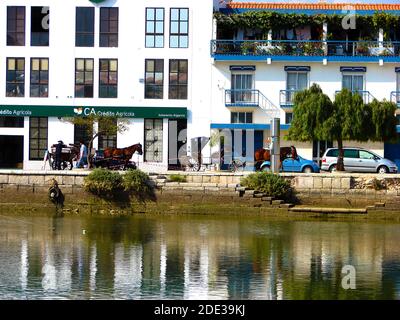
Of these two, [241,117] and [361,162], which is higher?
[241,117]

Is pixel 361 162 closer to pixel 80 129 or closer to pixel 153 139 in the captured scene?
pixel 153 139

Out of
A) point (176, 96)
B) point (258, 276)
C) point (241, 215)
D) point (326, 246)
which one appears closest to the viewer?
point (258, 276)

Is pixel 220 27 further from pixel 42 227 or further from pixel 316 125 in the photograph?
pixel 42 227

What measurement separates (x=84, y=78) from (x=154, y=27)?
4.43 metres

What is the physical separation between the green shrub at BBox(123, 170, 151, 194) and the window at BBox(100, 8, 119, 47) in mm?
16372

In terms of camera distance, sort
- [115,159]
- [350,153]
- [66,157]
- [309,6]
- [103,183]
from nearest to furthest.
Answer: [103,183]
[115,159]
[66,157]
[350,153]
[309,6]

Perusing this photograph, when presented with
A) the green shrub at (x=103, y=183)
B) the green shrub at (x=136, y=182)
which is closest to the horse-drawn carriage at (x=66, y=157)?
the green shrub at (x=103, y=183)

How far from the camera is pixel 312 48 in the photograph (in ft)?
169

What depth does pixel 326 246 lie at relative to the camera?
95.2 feet

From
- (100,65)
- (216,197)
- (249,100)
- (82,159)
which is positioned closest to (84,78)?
(100,65)

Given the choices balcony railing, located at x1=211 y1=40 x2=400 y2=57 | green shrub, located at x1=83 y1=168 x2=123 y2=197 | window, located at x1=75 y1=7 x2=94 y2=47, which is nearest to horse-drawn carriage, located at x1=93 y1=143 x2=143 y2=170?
green shrub, located at x1=83 y1=168 x2=123 y2=197
